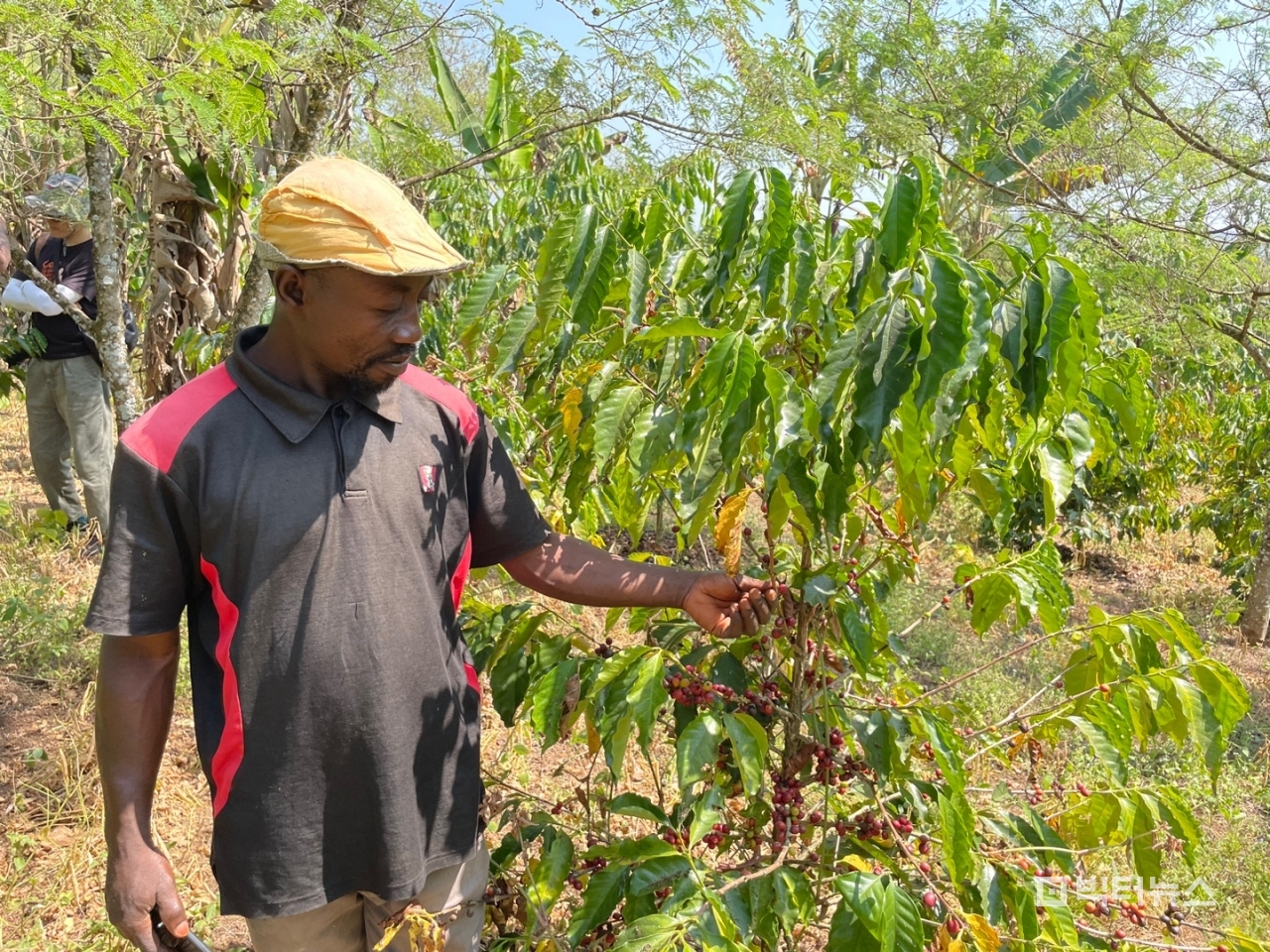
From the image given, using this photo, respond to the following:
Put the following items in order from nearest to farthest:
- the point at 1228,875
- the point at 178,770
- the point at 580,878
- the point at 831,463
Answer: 1. the point at 831,463
2. the point at 580,878
3. the point at 1228,875
4. the point at 178,770

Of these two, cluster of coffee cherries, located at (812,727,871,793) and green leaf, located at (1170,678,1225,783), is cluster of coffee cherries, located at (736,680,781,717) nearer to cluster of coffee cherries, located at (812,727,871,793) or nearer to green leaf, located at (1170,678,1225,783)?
cluster of coffee cherries, located at (812,727,871,793)

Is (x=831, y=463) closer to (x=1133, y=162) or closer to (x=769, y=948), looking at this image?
(x=769, y=948)

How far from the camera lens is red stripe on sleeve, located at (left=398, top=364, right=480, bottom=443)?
150 cm

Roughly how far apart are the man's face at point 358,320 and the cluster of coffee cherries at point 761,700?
73 centimetres

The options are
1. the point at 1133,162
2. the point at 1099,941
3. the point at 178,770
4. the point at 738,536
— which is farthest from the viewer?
the point at 1133,162

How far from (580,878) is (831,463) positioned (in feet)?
2.93

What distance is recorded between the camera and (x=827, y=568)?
1.37 metres

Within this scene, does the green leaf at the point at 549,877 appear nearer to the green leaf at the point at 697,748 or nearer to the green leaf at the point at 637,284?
the green leaf at the point at 697,748

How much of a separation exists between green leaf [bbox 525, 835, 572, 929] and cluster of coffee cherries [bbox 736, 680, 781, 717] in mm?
383

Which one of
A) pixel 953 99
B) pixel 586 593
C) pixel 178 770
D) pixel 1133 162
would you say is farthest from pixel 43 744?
pixel 1133 162

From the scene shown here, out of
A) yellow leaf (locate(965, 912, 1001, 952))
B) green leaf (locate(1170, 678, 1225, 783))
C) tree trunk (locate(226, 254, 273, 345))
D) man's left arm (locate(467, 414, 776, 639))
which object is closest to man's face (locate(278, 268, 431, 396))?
man's left arm (locate(467, 414, 776, 639))

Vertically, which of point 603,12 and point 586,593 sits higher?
point 603,12

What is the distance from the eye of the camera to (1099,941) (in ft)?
4.93

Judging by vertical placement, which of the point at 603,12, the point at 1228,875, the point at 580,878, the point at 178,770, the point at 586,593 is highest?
the point at 603,12
